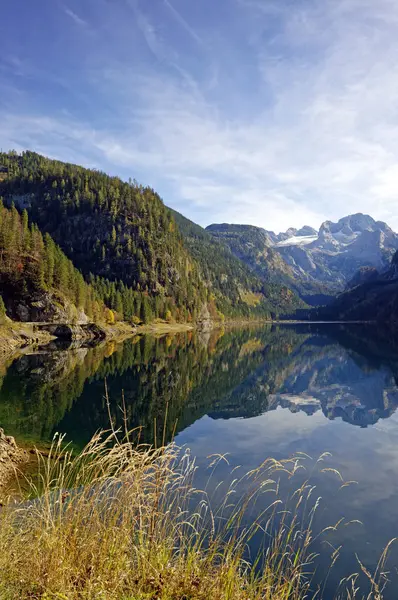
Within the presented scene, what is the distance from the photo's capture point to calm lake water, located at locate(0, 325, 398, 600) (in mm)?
17078

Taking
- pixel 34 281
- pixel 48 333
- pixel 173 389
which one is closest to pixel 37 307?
pixel 34 281

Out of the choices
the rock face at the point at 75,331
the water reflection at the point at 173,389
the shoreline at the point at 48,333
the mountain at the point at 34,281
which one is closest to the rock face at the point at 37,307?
the mountain at the point at 34,281

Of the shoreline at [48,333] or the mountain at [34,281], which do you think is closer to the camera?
the shoreline at [48,333]

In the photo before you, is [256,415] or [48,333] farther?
[48,333]

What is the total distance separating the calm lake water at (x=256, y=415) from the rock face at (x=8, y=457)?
4012mm

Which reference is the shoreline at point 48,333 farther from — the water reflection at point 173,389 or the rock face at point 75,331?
the water reflection at point 173,389

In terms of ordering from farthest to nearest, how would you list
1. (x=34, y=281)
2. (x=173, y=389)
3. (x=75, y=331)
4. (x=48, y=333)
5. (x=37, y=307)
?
(x=75, y=331)
(x=34, y=281)
(x=37, y=307)
(x=48, y=333)
(x=173, y=389)

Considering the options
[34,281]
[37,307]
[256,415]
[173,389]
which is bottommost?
[173,389]

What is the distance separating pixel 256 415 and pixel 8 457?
76.6 ft

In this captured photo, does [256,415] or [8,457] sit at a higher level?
[8,457]

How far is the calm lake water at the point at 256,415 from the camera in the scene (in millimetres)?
17078

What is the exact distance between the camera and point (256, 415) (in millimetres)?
36469

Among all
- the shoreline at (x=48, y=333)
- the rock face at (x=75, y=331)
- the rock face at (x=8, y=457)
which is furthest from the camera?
the rock face at (x=75, y=331)

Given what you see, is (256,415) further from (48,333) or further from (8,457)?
(48,333)
